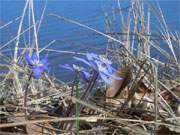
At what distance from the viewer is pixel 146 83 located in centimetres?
196

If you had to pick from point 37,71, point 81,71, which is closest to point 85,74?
point 81,71

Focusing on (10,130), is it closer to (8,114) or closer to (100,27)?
(8,114)

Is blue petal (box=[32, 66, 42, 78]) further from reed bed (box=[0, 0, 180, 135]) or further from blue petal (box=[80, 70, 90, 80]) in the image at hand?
blue petal (box=[80, 70, 90, 80])

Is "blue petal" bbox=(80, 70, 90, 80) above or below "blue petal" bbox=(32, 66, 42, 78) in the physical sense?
below

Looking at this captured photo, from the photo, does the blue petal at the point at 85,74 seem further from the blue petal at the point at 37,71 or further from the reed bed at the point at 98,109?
the blue petal at the point at 37,71

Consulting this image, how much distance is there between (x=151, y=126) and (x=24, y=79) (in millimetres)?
949

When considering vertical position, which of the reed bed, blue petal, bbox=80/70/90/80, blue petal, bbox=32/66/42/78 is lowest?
the reed bed

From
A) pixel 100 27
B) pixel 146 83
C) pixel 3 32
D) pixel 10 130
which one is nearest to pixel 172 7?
pixel 100 27

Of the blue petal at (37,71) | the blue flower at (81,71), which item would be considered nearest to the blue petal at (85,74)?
the blue flower at (81,71)

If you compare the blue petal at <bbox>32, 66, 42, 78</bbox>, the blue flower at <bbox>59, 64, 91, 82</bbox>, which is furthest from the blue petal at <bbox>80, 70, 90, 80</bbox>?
the blue petal at <bbox>32, 66, 42, 78</bbox>

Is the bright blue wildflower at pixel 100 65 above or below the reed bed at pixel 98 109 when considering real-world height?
above

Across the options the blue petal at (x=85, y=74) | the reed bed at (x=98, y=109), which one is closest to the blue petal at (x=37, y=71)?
the reed bed at (x=98, y=109)

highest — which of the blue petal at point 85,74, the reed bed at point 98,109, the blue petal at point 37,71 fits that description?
the blue petal at point 37,71

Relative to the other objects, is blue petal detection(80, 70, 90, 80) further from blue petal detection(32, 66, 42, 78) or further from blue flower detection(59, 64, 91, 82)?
blue petal detection(32, 66, 42, 78)
